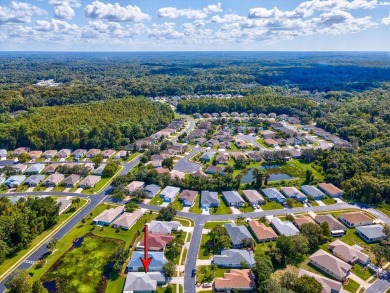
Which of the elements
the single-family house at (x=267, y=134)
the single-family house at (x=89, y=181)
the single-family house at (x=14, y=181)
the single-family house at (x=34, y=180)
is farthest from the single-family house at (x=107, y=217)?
the single-family house at (x=267, y=134)

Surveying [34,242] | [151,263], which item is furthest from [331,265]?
[34,242]

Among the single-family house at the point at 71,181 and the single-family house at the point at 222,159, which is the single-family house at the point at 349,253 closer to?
the single-family house at the point at 222,159

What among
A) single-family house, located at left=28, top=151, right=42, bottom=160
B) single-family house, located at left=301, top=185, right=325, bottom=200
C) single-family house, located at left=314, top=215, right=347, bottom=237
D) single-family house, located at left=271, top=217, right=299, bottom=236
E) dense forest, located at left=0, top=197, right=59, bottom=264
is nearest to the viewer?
dense forest, located at left=0, top=197, right=59, bottom=264

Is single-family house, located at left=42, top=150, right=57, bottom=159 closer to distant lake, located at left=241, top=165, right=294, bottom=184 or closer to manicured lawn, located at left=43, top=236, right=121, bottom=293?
manicured lawn, located at left=43, top=236, right=121, bottom=293

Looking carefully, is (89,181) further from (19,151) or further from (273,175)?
(273,175)

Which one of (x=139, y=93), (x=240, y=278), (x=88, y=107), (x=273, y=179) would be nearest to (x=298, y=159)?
(x=273, y=179)

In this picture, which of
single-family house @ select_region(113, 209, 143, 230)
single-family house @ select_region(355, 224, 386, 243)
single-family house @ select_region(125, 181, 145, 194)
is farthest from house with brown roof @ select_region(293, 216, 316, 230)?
single-family house @ select_region(125, 181, 145, 194)
